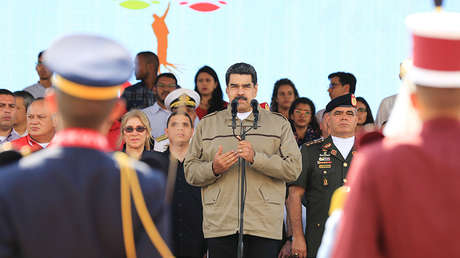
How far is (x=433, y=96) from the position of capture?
2195mm

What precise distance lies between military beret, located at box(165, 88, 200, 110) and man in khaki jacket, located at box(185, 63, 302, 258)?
119 centimetres

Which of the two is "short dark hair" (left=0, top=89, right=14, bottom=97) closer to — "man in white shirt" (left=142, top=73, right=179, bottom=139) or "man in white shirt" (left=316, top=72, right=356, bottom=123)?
"man in white shirt" (left=142, top=73, right=179, bottom=139)

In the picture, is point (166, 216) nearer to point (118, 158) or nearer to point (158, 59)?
point (118, 158)

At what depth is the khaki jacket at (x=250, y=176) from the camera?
5.71 meters

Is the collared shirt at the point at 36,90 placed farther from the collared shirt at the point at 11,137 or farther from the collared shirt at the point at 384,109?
the collared shirt at the point at 384,109

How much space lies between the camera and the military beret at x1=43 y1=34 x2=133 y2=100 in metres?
2.28

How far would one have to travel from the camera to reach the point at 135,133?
634cm

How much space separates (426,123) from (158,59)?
6030 millimetres

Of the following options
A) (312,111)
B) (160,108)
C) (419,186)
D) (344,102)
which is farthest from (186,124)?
(419,186)

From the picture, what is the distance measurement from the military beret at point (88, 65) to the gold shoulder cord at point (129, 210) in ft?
0.78

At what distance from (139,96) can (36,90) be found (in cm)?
119

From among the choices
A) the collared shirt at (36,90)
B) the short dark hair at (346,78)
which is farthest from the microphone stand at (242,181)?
the collared shirt at (36,90)

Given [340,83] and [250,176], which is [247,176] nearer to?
[250,176]

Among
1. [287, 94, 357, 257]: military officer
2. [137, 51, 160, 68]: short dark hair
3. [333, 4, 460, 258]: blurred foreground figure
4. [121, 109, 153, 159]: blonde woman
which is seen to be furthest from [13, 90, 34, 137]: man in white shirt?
[333, 4, 460, 258]: blurred foreground figure
